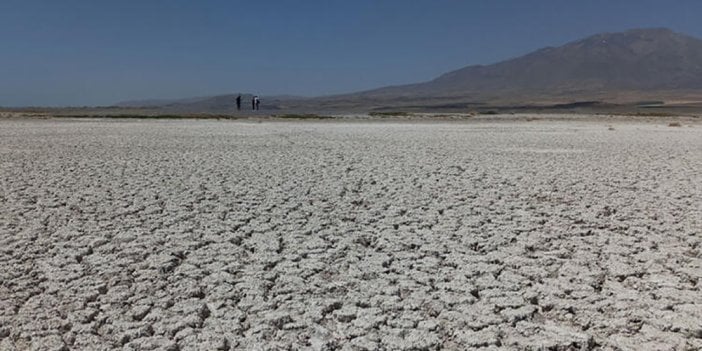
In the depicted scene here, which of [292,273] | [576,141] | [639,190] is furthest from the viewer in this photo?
[576,141]

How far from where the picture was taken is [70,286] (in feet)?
11.9

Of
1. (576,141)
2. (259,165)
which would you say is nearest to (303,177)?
(259,165)

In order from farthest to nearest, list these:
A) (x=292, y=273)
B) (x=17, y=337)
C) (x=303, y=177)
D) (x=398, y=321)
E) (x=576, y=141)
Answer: (x=576, y=141) → (x=303, y=177) → (x=292, y=273) → (x=398, y=321) → (x=17, y=337)

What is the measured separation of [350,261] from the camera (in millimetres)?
4211

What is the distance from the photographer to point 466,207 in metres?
6.14

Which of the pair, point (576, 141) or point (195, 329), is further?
point (576, 141)

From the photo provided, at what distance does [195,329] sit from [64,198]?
4.53 metres

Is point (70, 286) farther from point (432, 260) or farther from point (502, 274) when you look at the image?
point (502, 274)

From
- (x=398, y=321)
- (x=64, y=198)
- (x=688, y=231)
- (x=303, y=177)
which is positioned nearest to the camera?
(x=398, y=321)

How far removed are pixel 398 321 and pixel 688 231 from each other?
135 inches

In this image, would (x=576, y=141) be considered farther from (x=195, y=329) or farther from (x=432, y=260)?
(x=195, y=329)

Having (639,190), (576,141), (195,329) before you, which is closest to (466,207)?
(639,190)

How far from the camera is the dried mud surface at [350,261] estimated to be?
2.97 meters

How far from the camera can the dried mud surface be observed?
2971 millimetres
